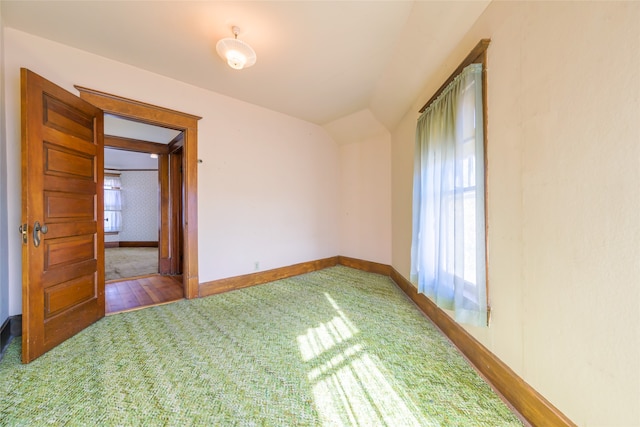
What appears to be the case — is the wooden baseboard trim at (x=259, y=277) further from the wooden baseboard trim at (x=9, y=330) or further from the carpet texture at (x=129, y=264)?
the carpet texture at (x=129, y=264)

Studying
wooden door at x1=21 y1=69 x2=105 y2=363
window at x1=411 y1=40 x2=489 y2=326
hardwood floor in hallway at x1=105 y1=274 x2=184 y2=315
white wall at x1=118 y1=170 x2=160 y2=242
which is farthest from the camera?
white wall at x1=118 y1=170 x2=160 y2=242

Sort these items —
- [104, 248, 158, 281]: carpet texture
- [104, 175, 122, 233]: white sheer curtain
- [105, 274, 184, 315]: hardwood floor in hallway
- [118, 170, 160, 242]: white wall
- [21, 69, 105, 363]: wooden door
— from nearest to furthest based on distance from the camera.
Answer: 1. [21, 69, 105, 363]: wooden door
2. [105, 274, 184, 315]: hardwood floor in hallway
3. [104, 248, 158, 281]: carpet texture
4. [104, 175, 122, 233]: white sheer curtain
5. [118, 170, 160, 242]: white wall

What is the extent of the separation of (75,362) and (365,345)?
7.10 feet

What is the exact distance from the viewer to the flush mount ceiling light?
6.34 feet

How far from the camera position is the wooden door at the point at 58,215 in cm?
174

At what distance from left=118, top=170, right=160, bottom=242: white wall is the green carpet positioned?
6055mm

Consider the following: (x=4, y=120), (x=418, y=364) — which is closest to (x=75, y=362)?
(x=4, y=120)

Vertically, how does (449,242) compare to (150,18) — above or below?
below

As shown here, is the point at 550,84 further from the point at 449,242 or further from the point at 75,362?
the point at 75,362

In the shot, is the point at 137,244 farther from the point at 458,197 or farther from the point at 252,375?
the point at 458,197

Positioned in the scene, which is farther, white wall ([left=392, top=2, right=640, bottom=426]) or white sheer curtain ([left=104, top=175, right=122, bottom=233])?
white sheer curtain ([left=104, top=175, right=122, bottom=233])

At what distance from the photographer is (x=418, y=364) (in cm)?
170

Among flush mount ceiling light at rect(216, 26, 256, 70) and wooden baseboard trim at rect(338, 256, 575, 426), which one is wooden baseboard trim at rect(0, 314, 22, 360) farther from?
wooden baseboard trim at rect(338, 256, 575, 426)

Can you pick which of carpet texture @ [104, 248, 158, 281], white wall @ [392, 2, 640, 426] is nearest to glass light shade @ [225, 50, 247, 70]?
white wall @ [392, 2, 640, 426]
